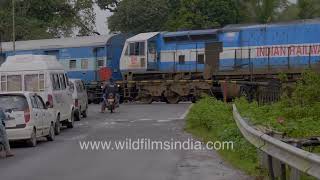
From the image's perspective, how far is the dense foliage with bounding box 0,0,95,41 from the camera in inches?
2421

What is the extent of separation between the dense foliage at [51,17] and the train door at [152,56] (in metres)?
24.1

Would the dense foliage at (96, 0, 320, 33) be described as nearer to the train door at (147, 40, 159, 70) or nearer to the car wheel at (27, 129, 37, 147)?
the train door at (147, 40, 159, 70)

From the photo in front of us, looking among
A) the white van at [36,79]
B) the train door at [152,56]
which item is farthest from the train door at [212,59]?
the white van at [36,79]

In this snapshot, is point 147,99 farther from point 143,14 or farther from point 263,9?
point 143,14

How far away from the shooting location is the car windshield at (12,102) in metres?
17.3

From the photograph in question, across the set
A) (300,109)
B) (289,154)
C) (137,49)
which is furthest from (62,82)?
(137,49)

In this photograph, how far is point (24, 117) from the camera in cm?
1694

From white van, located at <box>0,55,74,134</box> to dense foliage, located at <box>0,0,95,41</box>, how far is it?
129 ft

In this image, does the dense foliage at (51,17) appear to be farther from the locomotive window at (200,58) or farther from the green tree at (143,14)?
the locomotive window at (200,58)

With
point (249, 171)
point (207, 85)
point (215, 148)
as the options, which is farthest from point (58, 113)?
point (207, 85)

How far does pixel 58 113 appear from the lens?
21125 mm

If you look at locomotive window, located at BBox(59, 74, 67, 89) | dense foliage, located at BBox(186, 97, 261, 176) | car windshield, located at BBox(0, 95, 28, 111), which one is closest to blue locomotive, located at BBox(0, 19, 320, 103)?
dense foliage, located at BBox(186, 97, 261, 176)

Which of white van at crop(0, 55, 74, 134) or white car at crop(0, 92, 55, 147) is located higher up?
white van at crop(0, 55, 74, 134)

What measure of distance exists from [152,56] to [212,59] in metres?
4.47
